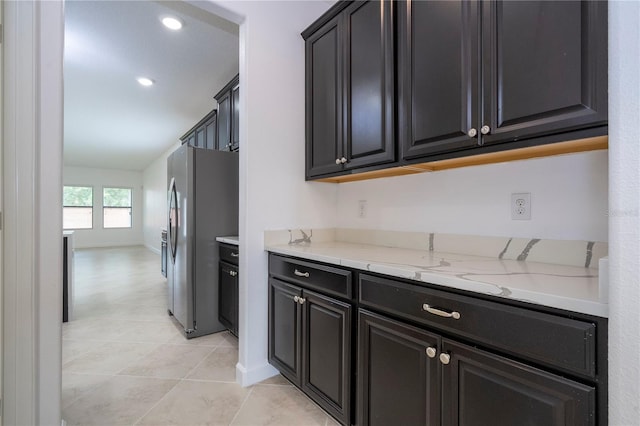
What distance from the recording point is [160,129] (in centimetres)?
571

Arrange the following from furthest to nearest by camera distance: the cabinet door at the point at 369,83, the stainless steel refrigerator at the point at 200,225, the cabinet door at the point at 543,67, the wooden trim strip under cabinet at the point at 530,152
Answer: the stainless steel refrigerator at the point at 200,225 < the cabinet door at the point at 369,83 < the wooden trim strip under cabinet at the point at 530,152 < the cabinet door at the point at 543,67

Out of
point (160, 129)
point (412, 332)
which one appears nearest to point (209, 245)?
point (412, 332)

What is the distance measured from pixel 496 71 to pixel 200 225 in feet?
7.98

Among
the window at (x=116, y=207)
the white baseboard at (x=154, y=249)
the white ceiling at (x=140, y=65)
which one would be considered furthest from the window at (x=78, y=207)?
the white ceiling at (x=140, y=65)

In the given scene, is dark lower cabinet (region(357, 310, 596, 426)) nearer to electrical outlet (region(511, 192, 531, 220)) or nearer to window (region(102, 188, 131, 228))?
electrical outlet (region(511, 192, 531, 220))

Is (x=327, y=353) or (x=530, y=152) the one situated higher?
(x=530, y=152)

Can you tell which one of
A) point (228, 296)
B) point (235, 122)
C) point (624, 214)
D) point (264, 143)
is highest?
point (235, 122)

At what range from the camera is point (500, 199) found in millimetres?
1429

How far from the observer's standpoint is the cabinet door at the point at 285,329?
5.56 feet

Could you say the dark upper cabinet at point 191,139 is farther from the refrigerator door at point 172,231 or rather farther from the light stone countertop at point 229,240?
the light stone countertop at point 229,240

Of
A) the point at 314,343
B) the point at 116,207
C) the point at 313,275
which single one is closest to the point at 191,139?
the point at 313,275

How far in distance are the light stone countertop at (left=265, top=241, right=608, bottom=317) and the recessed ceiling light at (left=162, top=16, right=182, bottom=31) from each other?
2.26m

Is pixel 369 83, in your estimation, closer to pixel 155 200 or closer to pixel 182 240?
pixel 182 240

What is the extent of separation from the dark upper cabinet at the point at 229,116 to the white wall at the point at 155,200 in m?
4.21
